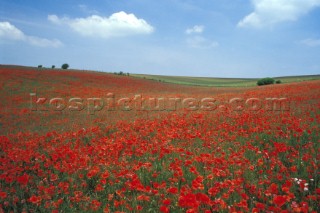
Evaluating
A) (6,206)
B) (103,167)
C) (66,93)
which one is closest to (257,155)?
(103,167)

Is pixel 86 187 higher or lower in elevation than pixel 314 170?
lower

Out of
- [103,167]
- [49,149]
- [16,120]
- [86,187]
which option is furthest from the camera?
[16,120]

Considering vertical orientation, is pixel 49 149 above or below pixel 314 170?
below

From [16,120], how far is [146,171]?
12346mm

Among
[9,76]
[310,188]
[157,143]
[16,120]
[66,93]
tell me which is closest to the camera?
[310,188]

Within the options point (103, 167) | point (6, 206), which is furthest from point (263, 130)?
point (6, 206)

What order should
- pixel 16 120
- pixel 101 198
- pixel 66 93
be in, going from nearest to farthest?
pixel 101 198
pixel 16 120
pixel 66 93

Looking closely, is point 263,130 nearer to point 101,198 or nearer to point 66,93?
point 101,198

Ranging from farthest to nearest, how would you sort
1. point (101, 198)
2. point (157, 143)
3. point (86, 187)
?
point (157, 143) < point (86, 187) < point (101, 198)

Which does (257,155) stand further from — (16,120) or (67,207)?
(16,120)

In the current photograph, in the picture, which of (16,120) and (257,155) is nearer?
(257,155)

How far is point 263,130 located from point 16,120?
43.4 feet

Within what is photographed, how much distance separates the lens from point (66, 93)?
1134 inches

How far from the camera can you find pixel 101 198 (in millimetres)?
4945
